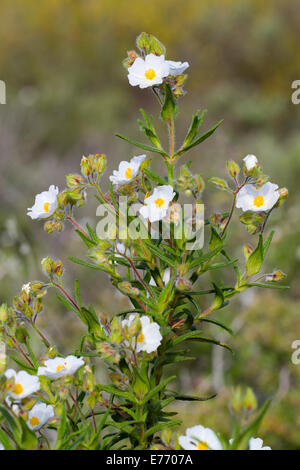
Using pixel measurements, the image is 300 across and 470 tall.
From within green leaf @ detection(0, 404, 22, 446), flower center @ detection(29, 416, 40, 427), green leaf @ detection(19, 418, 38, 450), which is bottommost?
green leaf @ detection(19, 418, 38, 450)

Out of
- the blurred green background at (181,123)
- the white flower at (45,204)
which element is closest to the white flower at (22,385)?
the white flower at (45,204)

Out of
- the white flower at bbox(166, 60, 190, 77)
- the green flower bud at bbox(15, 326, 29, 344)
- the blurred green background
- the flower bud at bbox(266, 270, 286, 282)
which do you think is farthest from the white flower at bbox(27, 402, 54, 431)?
the blurred green background

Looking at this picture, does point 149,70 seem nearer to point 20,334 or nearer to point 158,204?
point 158,204

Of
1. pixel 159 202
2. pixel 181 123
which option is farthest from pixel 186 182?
pixel 181 123

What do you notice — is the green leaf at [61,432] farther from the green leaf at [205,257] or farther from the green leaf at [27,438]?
the green leaf at [205,257]

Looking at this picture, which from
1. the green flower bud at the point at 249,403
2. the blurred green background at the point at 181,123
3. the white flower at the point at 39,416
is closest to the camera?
the green flower bud at the point at 249,403

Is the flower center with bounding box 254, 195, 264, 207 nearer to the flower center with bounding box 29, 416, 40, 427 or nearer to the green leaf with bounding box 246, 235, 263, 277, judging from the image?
the green leaf with bounding box 246, 235, 263, 277
